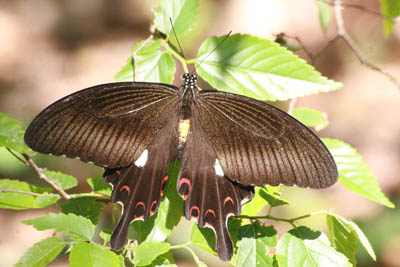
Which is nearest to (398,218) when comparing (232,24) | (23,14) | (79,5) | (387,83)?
(387,83)

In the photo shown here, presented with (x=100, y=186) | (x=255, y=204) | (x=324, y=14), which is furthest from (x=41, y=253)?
(x=324, y=14)

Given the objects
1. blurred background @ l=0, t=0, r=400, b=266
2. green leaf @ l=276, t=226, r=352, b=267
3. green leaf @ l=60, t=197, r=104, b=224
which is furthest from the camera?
blurred background @ l=0, t=0, r=400, b=266

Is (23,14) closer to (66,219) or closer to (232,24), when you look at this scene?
(232,24)

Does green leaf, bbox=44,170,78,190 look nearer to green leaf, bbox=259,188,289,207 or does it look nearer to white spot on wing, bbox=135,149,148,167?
white spot on wing, bbox=135,149,148,167

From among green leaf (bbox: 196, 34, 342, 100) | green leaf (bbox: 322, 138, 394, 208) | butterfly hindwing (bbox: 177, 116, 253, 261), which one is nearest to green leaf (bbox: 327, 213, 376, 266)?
green leaf (bbox: 322, 138, 394, 208)

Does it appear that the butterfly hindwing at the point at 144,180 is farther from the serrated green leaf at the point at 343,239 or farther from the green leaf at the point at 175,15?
the serrated green leaf at the point at 343,239

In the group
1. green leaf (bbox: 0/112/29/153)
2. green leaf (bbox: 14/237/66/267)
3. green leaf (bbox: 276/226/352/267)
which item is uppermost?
green leaf (bbox: 0/112/29/153)

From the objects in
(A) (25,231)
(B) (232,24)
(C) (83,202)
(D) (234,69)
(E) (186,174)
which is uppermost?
(B) (232,24)

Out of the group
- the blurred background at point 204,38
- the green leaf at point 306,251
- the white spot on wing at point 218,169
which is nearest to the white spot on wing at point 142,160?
the white spot on wing at point 218,169
